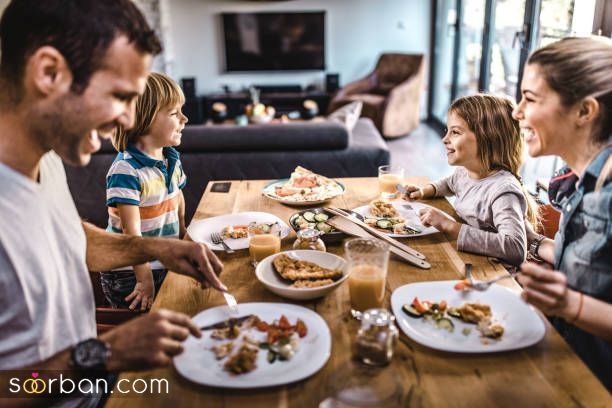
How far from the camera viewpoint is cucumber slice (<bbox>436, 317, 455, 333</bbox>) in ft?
3.87

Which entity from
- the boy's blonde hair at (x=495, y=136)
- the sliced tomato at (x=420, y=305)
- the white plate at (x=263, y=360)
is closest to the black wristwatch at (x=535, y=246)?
the boy's blonde hair at (x=495, y=136)

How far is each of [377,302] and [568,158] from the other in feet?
2.12

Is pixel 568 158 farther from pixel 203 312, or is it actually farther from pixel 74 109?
pixel 74 109

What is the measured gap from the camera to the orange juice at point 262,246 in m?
1.53

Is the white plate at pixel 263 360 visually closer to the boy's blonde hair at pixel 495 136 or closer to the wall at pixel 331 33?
the boy's blonde hair at pixel 495 136

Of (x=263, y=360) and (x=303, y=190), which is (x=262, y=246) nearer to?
(x=263, y=360)

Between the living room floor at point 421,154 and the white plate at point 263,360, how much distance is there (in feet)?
12.8

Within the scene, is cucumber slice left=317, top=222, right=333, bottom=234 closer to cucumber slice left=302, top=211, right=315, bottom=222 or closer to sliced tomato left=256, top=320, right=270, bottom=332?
cucumber slice left=302, top=211, right=315, bottom=222

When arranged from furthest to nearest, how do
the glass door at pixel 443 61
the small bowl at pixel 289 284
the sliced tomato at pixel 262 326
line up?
the glass door at pixel 443 61, the small bowl at pixel 289 284, the sliced tomato at pixel 262 326

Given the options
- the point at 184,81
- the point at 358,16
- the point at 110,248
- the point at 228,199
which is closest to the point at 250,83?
the point at 184,81

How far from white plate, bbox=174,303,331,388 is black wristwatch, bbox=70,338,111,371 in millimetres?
143

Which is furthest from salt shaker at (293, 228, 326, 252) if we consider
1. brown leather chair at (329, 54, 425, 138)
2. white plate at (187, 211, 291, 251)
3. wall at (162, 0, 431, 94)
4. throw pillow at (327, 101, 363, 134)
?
wall at (162, 0, 431, 94)

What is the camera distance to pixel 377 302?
126 cm

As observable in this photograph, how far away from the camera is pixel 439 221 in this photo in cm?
172
